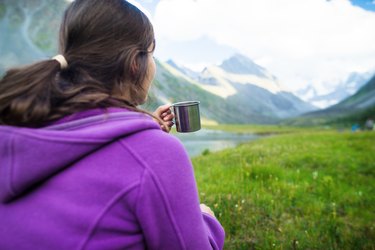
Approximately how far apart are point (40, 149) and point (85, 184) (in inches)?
9.6

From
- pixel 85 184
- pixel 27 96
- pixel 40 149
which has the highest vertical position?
pixel 27 96

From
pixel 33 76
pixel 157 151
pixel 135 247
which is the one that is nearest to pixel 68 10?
pixel 33 76

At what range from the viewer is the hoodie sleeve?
146 cm

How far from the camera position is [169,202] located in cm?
151

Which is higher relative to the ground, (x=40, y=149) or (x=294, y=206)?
Result: (x=40, y=149)

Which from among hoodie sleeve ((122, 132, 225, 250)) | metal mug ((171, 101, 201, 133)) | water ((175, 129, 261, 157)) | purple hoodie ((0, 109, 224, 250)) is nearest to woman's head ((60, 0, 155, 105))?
purple hoodie ((0, 109, 224, 250))

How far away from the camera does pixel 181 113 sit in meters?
2.84

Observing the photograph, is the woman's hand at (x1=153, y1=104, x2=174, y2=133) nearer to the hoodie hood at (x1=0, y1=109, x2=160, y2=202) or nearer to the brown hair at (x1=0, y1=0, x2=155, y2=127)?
the brown hair at (x1=0, y1=0, x2=155, y2=127)

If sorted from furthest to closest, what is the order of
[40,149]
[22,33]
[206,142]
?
[22,33]
[206,142]
[40,149]

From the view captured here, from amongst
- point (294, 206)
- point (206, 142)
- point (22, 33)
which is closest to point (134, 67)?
point (294, 206)

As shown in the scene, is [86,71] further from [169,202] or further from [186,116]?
[186,116]

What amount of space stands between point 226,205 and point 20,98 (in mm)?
3954

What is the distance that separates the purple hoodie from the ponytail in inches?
3.2

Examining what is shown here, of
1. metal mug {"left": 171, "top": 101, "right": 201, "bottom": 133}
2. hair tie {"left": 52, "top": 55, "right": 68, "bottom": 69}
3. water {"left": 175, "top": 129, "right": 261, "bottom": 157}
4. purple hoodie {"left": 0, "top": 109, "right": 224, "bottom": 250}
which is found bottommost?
water {"left": 175, "top": 129, "right": 261, "bottom": 157}
